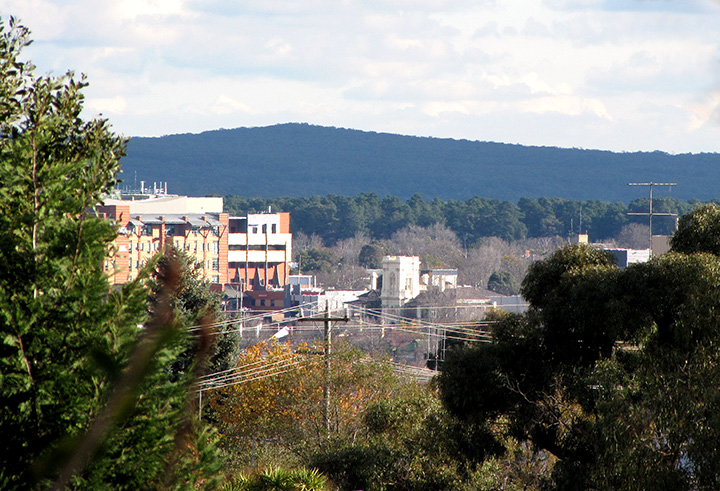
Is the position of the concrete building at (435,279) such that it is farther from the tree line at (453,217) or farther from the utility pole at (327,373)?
the utility pole at (327,373)

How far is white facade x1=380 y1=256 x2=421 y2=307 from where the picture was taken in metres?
88.1

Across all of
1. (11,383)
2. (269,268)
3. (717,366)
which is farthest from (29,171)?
(269,268)

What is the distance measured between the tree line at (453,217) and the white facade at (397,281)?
8275cm

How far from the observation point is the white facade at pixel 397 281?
8812cm

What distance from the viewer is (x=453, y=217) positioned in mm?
186125

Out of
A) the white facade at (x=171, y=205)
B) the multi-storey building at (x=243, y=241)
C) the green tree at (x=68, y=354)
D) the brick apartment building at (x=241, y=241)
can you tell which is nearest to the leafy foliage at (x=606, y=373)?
the green tree at (x=68, y=354)

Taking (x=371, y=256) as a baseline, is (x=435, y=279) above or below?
below

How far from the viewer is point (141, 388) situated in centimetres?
448

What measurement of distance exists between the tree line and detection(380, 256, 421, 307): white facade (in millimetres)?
82745

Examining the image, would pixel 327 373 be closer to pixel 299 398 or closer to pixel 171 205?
pixel 299 398

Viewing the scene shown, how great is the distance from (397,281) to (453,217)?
99.0m

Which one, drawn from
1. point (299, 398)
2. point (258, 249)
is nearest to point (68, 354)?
point (299, 398)

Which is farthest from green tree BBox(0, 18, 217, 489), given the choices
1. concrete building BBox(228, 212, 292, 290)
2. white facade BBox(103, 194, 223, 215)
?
concrete building BBox(228, 212, 292, 290)

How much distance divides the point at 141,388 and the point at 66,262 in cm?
71
